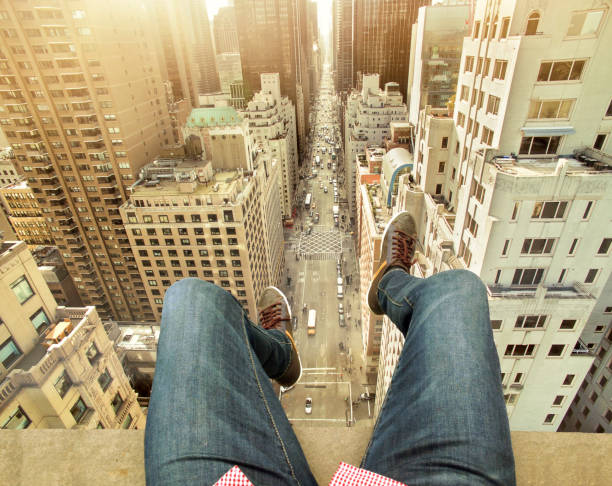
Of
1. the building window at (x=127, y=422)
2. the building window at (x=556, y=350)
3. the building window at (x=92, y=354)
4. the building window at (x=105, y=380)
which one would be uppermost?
the building window at (x=92, y=354)

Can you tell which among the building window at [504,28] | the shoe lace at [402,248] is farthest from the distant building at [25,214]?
the building window at [504,28]

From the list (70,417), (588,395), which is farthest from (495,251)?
(588,395)

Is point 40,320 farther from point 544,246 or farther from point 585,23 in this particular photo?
point 585,23

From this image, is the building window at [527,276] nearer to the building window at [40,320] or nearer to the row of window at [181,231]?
the building window at [40,320]

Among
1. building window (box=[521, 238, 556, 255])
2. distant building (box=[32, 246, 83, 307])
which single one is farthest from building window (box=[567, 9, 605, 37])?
distant building (box=[32, 246, 83, 307])

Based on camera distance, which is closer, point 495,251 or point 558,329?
point 495,251

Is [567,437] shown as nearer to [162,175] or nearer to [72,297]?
[162,175]

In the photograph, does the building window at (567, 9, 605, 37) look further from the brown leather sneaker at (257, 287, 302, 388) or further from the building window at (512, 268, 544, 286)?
the brown leather sneaker at (257, 287, 302, 388)

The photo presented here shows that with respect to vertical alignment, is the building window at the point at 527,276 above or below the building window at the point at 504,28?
below
